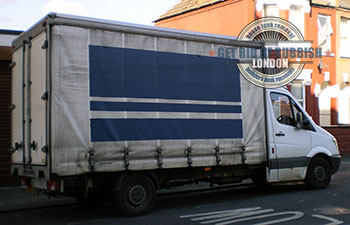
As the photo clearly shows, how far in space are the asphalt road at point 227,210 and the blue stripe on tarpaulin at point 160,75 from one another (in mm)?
2243

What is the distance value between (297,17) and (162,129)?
14443 mm

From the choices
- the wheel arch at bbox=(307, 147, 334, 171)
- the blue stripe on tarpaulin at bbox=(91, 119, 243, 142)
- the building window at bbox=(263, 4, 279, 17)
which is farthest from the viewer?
the building window at bbox=(263, 4, 279, 17)

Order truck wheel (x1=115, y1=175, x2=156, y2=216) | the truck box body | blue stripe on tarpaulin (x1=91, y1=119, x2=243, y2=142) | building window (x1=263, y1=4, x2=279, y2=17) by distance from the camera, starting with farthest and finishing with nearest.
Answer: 1. building window (x1=263, y1=4, x2=279, y2=17)
2. truck wheel (x1=115, y1=175, x2=156, y2=216)
3. blue stripe on tarpaulin (x1=91, y1=119, x2=243, y2=142)
4. the truck box body

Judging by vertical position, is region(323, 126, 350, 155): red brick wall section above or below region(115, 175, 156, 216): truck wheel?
above

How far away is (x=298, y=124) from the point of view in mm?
10477

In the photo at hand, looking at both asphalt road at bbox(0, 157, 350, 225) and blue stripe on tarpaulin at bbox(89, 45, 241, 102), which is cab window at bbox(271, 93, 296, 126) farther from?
asphalt road at bbox(0, 157, 350, 225)

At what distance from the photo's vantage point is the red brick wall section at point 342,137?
21062 millimetres

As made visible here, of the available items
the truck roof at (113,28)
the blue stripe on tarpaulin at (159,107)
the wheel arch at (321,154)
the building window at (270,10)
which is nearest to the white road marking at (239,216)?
the blue stripe on tarpaulin at (159,107)

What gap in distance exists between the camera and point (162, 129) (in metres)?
8.48

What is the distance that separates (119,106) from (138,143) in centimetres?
77

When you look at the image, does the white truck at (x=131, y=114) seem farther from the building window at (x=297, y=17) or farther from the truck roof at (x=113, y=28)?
the building window at (x=297, y=17)

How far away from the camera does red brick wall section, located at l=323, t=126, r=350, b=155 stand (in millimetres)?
21062

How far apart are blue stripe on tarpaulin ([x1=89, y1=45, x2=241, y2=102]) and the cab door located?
1.24 metres

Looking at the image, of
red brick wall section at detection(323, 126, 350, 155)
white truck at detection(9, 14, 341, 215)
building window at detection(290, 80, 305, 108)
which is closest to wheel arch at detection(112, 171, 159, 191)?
white truck at detection(9, 14, 341, 215)
